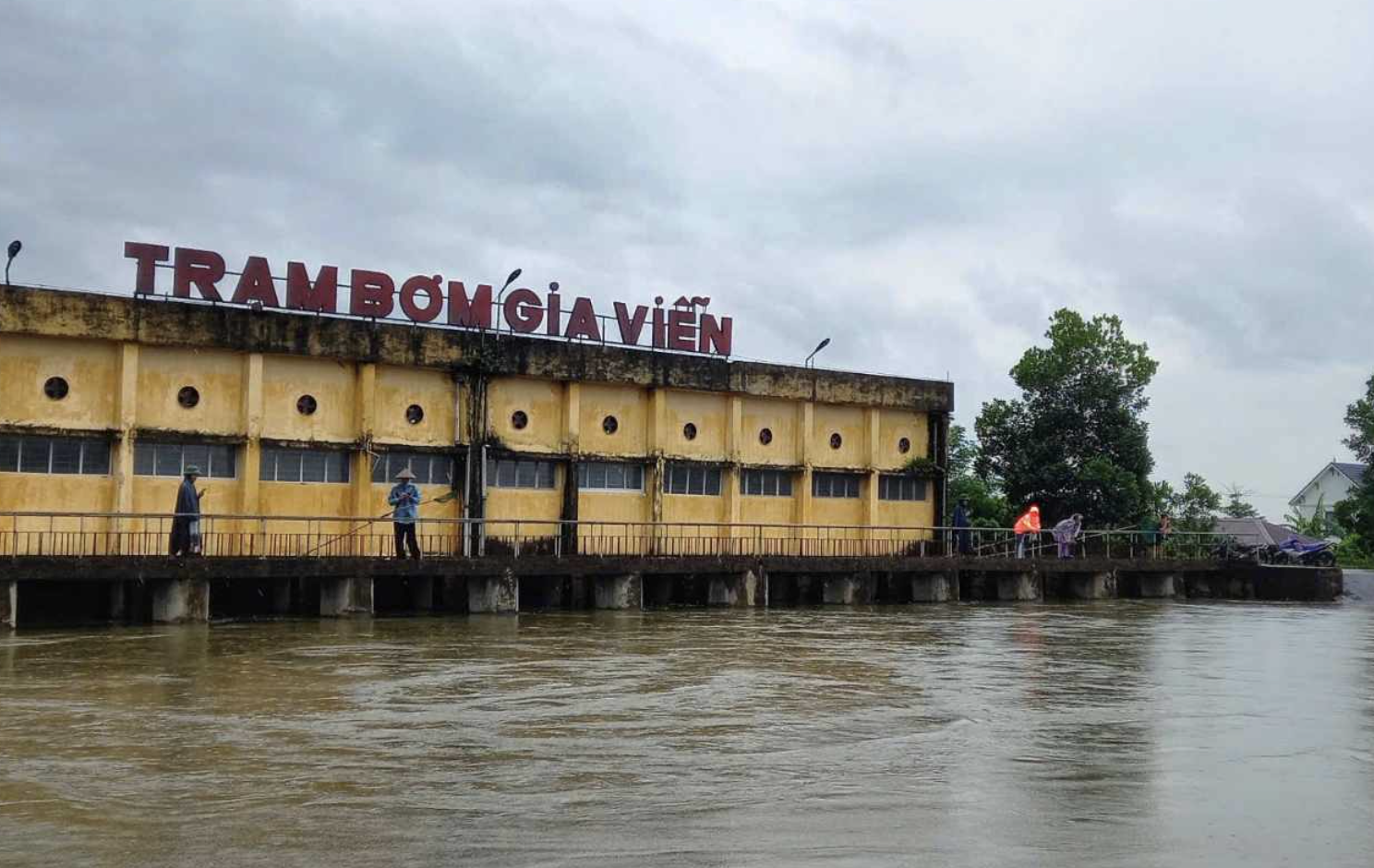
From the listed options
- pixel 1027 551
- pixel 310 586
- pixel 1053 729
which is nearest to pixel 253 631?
pixel 310 586

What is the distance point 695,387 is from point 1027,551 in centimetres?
1180

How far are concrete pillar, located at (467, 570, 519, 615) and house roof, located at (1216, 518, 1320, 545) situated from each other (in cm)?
2493

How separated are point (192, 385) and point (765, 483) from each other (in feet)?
46.8

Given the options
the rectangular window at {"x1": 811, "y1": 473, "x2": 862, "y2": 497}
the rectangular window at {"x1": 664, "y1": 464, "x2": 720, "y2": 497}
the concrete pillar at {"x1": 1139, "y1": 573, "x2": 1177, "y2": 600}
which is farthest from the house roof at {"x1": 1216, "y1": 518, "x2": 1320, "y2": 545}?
the rectangular window at {"x1": 664, "y1": 464, "x2": 720, "y2": 497}

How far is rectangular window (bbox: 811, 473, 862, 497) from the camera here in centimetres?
3800

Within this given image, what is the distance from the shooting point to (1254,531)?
154ft

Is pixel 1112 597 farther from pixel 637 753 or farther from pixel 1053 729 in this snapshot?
pixel 637 753

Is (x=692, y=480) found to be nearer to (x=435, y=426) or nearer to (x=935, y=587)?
(x=935, y=587)

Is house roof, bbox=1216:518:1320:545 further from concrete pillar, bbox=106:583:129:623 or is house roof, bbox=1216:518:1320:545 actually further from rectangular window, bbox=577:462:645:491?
concrete pillar, bbox=106:583:129:623

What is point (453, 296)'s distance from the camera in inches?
1268

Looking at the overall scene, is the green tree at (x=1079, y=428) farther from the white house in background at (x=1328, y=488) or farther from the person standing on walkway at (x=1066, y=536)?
the white house in background at (x=1328, y=488)

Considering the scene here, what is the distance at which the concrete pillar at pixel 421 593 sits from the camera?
2959 cm

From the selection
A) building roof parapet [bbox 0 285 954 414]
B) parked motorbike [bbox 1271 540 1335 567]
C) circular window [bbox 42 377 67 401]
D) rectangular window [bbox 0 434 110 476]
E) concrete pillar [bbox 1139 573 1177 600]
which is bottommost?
concrete pillar [bbox 1139 573 1177 600]

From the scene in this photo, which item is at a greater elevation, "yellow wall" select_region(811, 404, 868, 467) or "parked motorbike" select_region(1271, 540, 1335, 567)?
"yellow wall" select_region(811, 404, 868, 467)
